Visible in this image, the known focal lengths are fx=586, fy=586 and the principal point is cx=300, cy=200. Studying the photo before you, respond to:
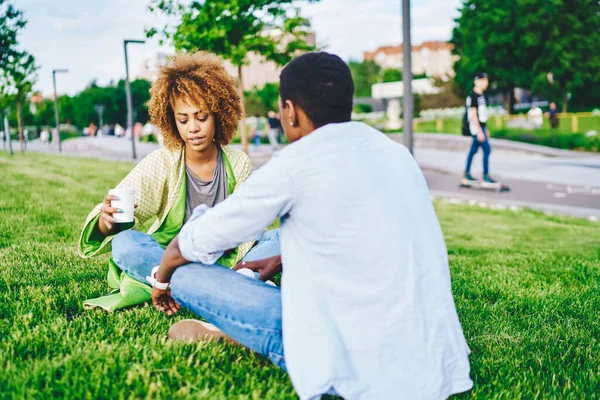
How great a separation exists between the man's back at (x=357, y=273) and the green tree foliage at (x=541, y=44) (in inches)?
1692

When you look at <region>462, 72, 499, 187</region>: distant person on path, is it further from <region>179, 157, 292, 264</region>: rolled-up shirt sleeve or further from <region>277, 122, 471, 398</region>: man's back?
<region>179, 157, 292, 264</region>: rolled-up shirt sleeve

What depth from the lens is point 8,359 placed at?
7.60 feet

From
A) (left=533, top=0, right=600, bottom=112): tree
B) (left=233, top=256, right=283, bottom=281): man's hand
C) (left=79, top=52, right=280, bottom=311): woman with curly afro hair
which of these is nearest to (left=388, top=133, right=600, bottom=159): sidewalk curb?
(left=79, top=52, right=280, bottom=311): woman with curly afro hair

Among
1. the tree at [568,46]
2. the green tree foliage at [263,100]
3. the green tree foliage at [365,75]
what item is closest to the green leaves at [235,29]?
the tree at [568,46]

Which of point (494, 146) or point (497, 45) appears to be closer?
point (494, 146)

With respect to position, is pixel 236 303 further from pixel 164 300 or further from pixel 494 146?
pixel 494 146

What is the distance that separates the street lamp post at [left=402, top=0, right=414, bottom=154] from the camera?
8452 mm

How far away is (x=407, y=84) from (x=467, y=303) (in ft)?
18.7

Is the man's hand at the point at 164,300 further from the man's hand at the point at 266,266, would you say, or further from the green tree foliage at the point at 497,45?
the green tree foliage at the point at 497,45

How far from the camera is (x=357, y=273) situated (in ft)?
6.36

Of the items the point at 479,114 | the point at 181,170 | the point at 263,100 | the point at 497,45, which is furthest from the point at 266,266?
the point at 263,100

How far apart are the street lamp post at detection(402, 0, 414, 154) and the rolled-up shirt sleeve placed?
23.3 ft

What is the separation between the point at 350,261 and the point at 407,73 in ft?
23.8

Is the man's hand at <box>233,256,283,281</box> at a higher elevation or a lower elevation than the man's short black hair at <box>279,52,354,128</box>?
lower
